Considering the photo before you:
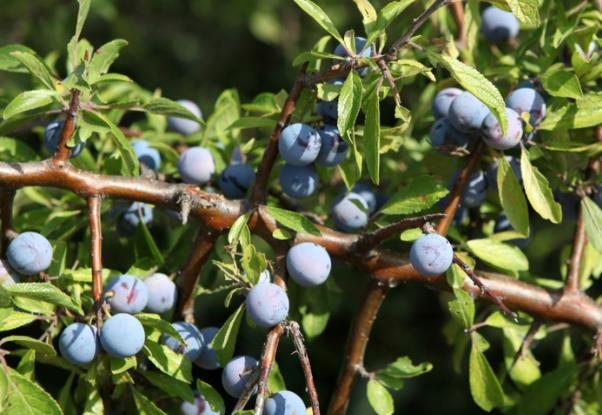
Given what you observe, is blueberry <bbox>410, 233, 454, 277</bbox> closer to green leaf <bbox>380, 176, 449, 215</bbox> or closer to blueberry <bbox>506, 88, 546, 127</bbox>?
green leaf <bbox>380, 176, 449, 215</bbox>

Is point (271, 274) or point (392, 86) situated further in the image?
point (271, 274)

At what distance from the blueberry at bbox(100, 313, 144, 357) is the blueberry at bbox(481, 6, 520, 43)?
85cm

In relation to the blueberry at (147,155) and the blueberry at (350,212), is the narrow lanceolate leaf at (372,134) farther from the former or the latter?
the blueberry at (147,155)

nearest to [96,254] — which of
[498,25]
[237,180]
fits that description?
[237,180]

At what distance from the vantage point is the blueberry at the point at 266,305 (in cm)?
108

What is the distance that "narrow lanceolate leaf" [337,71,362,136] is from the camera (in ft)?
3.50

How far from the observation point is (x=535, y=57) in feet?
4.63

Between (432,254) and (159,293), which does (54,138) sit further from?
(432,254)

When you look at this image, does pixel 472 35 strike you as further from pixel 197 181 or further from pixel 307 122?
pixel 197 181

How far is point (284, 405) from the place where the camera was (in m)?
1.09

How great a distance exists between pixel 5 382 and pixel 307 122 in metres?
0.52

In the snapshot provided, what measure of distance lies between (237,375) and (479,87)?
1.51 ft

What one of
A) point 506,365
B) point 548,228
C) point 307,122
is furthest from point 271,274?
point 548,228

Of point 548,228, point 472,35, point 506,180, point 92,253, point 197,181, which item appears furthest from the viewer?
point 548,228
